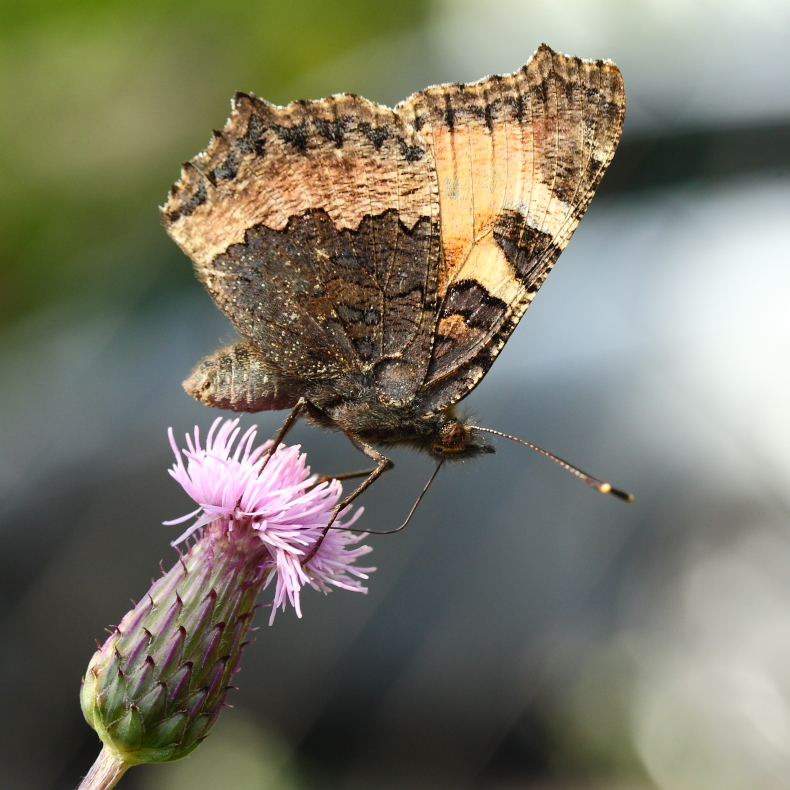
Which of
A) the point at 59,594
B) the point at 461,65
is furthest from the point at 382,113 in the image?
the point at 461,65

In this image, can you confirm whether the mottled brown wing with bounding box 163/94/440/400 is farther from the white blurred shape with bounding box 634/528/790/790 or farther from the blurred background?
the white blurred shape with bounding box 634/528/790/790

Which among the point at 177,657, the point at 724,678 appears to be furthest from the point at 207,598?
the point at 724,678

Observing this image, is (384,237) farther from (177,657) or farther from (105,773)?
(105,773)

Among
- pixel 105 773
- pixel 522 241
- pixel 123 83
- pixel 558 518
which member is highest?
pixel 123 83

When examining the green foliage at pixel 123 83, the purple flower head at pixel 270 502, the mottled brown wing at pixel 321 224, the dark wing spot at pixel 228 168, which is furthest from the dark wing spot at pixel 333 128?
the green foliage at pixel 123 83

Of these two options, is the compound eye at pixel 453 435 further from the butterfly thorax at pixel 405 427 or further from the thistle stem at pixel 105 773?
the thistle stem at pixel 105 773

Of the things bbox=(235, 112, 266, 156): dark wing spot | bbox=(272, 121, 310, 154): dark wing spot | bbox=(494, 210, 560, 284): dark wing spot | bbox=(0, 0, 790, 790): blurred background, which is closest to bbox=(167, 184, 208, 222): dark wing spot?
bbox=(235, 112, 266, 156): dark wing spot

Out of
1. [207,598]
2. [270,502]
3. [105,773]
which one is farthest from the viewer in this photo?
A: [270,502]
